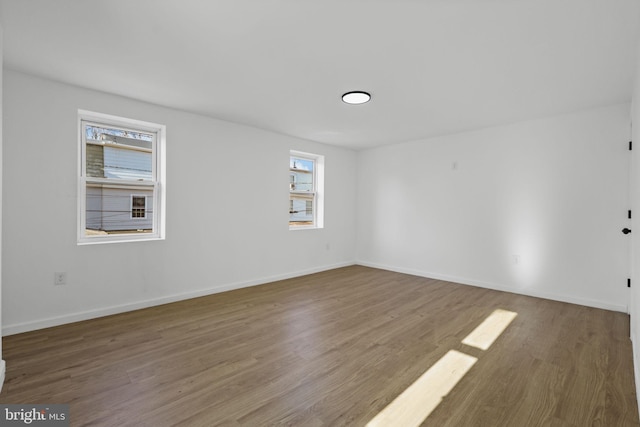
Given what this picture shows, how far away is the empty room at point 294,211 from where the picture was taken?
1.89 meters

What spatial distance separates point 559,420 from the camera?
170 centimetres

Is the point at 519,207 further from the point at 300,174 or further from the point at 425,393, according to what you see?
the point at 300,174

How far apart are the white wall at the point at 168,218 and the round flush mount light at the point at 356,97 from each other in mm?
1758

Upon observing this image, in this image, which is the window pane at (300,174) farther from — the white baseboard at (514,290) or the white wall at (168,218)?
the white baseboard at (514,290)

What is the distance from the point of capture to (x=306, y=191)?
18.3 feet

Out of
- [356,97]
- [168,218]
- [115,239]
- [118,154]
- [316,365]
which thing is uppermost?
[356,97]

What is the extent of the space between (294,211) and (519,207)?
343cm

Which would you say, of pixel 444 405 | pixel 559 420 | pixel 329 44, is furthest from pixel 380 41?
pixel 559 420

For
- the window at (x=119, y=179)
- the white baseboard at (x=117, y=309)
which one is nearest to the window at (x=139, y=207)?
the window at (x=119, y=179)

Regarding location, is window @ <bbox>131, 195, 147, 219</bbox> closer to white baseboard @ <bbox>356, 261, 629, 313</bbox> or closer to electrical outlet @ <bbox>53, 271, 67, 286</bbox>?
electrical outlet @ <bbox>53, 271, 67, 286</bbox>

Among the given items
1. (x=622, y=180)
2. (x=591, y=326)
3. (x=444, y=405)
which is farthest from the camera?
(x=622, y=180)

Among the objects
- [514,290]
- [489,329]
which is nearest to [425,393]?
[489,329]

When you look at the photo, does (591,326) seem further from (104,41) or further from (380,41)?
(104,41)

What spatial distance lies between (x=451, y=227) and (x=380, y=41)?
3477 millimetres
